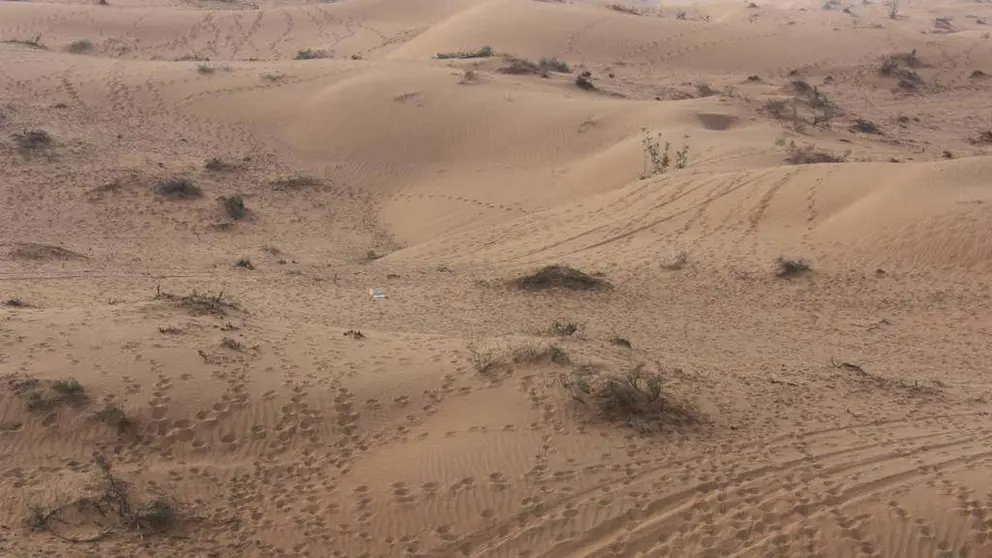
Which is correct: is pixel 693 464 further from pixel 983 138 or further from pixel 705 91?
pixel 705 91

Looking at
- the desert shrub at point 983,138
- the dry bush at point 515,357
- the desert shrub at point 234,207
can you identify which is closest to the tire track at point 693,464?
the dry bush at point 515,357

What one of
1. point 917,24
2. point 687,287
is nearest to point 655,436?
point 687,287

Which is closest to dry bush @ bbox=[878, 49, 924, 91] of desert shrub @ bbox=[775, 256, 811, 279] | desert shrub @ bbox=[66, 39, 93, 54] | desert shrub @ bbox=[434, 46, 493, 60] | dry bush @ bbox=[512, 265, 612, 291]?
desert shrub @ bbox=[434, 46, 493, 60]

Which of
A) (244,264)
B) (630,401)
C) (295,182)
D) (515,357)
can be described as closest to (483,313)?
(515,357)

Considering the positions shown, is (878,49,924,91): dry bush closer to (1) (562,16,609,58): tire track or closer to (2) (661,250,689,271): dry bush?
(1) (562,16,609,58): tire track

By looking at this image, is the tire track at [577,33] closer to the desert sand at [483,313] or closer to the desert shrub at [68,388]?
the desert sand at [483,313]
